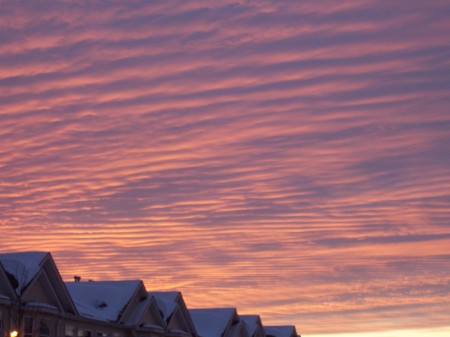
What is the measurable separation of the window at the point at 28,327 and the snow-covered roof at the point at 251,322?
125 ft

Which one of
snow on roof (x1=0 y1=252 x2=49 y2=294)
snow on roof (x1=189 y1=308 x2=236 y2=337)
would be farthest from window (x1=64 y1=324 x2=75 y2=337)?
snow on roof (x1=189 y1=308 x2=236 y2=337)

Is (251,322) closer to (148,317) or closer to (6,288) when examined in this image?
(148,317)

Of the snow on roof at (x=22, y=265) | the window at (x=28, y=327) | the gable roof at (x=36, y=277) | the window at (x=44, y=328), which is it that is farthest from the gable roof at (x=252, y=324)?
the snow on roof at (x=22, y=265)

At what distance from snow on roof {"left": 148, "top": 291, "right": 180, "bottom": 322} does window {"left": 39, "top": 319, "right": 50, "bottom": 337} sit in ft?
52.5

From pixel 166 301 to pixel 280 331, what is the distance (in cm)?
3083

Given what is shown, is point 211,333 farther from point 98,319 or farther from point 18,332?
point 18,332

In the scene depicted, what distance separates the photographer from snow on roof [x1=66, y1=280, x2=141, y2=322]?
5534 cm

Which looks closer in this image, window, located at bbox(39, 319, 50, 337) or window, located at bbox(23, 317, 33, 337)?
window, located at bbox(23, 317, 33, 337)

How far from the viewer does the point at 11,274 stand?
44.7 meters

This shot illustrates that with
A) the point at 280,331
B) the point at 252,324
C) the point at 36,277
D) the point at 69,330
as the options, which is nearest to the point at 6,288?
the point at 36,277

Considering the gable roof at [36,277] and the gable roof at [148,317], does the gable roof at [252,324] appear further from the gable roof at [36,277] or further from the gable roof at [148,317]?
the gable roof at [36,277]

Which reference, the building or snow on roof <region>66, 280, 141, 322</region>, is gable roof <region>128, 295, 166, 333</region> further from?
snow on roof <region>66, 280, 141, 322</region>

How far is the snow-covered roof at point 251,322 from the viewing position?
82.7m

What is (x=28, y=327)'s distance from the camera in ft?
150
